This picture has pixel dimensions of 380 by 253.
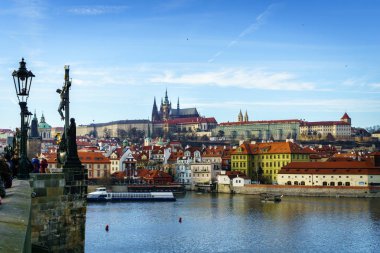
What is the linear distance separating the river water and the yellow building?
31264mm

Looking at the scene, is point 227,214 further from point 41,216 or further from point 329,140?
point 329,140

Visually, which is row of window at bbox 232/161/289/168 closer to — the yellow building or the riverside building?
the yellow building

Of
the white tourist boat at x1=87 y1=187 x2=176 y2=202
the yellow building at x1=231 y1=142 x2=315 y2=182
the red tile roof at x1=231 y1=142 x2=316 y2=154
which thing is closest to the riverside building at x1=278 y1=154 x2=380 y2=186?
the yellow building at x1=231 y1=142 x2=315 y2=182

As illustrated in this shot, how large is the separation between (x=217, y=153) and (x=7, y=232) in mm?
94046

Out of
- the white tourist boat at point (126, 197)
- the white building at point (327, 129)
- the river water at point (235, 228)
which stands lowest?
the river water at point (235, 228)

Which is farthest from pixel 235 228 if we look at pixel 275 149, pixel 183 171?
pixel 275 149

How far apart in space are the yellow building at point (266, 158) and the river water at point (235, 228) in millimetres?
31264

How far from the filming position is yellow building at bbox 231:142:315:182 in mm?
88062

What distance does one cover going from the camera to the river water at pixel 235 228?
3088 cm

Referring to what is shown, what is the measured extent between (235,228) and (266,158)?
5249cm

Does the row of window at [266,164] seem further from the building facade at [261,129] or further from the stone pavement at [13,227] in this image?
the building facade at [261,129]

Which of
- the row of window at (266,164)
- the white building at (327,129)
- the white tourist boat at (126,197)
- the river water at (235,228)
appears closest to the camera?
the river water at (235,228)

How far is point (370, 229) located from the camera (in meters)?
37.5

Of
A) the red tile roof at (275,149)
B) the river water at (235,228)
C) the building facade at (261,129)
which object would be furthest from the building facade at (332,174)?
the building facade at (261,129)
